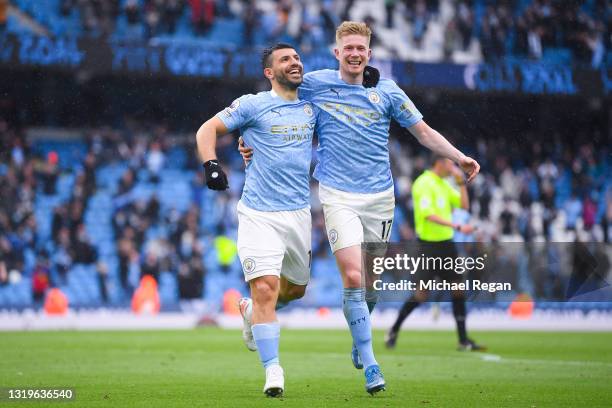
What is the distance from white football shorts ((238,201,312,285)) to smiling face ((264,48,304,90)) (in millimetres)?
908

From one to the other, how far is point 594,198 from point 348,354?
17.7 metres

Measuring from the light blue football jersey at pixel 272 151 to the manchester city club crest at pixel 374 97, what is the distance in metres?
0.59

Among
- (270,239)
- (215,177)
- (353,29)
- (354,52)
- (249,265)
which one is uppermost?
(353,29)

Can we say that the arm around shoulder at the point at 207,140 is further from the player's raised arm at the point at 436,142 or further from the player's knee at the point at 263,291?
the player's raised arm at the point at 436,142

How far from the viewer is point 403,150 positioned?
99.5 feet

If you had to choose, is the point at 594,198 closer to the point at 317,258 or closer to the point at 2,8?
the point at 317,258

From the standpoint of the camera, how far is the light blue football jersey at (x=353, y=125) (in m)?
8.23

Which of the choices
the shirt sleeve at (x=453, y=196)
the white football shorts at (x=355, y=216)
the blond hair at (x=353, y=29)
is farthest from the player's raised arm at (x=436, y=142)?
the shirt sleeve at (x=453, y=196)

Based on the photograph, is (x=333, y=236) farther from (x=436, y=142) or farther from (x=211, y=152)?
(x=211, y=152)

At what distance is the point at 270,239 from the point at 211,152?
2.40 ft

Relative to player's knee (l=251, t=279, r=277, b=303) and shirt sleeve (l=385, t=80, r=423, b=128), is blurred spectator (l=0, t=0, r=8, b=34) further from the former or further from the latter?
player's knee (l=251, t=279, r=277, b=303)

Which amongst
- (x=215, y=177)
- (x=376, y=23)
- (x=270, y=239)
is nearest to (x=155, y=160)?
(x=376, y=23)

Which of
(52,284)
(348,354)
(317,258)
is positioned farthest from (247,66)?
(348,354)

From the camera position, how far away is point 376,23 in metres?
30.2
